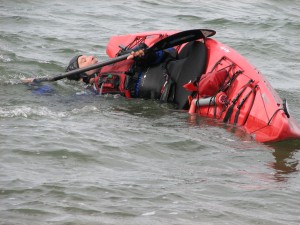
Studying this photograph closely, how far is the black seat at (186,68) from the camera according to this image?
24.9ft

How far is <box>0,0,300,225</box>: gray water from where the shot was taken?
4613mm

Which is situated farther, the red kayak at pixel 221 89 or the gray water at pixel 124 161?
the red kayak at pixel 221 89

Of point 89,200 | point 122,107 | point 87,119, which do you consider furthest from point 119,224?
point 122,107

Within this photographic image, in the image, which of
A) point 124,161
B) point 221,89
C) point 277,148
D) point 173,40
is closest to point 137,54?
point 173,40

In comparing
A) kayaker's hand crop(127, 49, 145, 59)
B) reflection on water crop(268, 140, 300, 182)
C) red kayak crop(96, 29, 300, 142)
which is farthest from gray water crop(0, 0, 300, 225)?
kayaker's hand crop(127, 49, 145, 59)

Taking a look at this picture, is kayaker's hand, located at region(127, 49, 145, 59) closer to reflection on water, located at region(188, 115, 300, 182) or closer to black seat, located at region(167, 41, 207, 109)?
black seat, located at region(167, 41, 207, 109)

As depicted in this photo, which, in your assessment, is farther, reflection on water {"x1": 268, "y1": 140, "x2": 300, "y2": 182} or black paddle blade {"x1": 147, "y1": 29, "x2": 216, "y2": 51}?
black paddle blade {"x1": 147, "y1": 29, "x2": 216, "y2": 51}

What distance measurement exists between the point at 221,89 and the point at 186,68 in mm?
644

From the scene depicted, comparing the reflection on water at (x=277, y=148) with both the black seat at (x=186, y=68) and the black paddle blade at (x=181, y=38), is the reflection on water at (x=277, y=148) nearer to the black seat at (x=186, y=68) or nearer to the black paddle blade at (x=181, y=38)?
the black seat at (x=186, y=68)

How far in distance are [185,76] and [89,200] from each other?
324 cm

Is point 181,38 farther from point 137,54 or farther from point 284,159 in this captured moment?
point 284,159

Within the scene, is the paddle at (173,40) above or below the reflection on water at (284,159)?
above

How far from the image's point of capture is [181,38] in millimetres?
7930

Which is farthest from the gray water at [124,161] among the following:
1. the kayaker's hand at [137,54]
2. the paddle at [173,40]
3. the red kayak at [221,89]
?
the kayaker's hand at [137,54]
